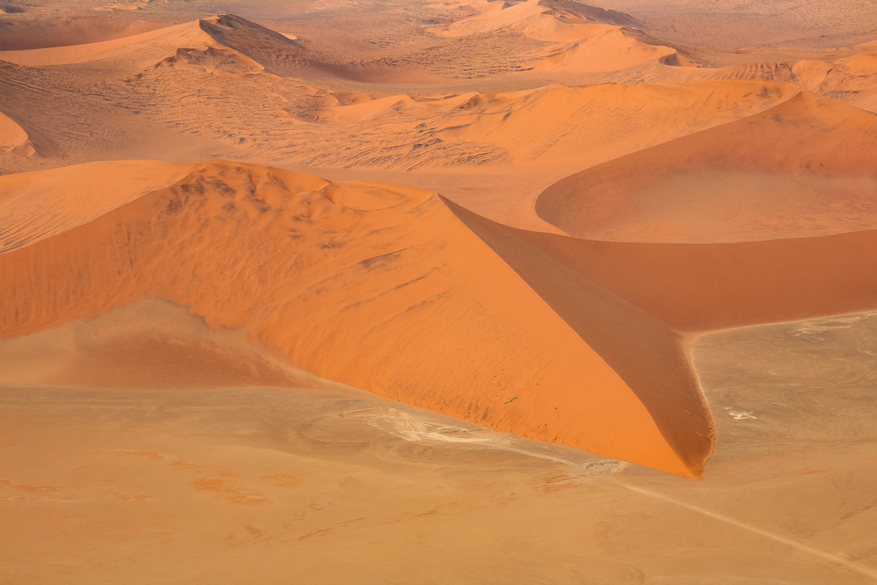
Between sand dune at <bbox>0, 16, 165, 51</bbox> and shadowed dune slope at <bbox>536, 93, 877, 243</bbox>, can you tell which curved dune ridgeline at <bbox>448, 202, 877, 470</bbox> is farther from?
sand dune at <bbox>0, 16, 165, 51</bbox>

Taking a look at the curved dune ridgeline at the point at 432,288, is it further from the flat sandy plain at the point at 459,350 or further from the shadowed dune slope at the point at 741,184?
the shadowed dune slope at the point at 741,184

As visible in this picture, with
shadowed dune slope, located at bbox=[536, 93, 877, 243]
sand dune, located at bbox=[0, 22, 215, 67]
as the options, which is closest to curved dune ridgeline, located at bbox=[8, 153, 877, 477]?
shadowed dune slope, located at bbox=[536, 93, 877, 243]

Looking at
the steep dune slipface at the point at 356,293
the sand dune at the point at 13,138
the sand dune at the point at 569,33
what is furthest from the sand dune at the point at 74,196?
the sand dune at the point at 569,33

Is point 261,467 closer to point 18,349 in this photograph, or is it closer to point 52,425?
point 52,425

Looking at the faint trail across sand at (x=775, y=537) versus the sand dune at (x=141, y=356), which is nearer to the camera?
the faint trail across sand at (x=775, y=537)

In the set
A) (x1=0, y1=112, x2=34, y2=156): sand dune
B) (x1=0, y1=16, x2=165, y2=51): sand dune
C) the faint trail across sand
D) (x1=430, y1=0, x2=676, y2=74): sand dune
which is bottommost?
the faint trail across sand
